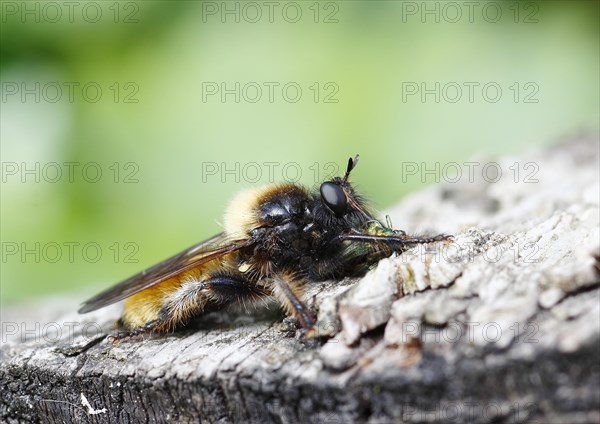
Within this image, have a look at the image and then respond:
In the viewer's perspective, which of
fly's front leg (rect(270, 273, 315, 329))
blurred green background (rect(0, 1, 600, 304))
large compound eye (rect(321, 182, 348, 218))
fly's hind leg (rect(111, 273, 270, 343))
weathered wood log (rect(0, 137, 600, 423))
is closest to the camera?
weathered wood log (rect(0, 137, 600, 423))

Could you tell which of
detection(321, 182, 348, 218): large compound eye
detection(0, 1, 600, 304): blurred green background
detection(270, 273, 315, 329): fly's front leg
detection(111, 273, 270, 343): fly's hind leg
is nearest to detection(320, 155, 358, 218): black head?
detection(321, 182, 348, 218): large compound eye

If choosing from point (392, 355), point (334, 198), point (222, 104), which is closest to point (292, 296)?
point (334, 198)

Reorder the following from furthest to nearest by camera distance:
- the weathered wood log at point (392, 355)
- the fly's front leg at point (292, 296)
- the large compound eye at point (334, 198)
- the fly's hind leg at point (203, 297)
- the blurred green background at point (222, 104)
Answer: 1. the blurred green background at point (222, 104)
2. the large compound eye at point (334, 198)
3. the fly's hind leg at point (203, 297)
4. the fly's front leg at point (292, 296)
5. the weathered wood log at point (392, 355)

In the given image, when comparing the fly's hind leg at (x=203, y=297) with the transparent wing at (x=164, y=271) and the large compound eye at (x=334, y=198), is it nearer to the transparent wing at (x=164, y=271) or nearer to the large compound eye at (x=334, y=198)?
the transparent wing at (x=164, y=271)

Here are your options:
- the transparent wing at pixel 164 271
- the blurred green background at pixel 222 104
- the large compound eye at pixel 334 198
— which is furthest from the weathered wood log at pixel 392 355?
the blurred green background at pixel 222 104

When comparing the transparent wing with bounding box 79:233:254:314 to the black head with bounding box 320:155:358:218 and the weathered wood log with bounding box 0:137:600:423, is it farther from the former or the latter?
the black head with bounding box 320:155:358:218

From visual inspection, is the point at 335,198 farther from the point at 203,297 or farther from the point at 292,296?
the point at 203,297
